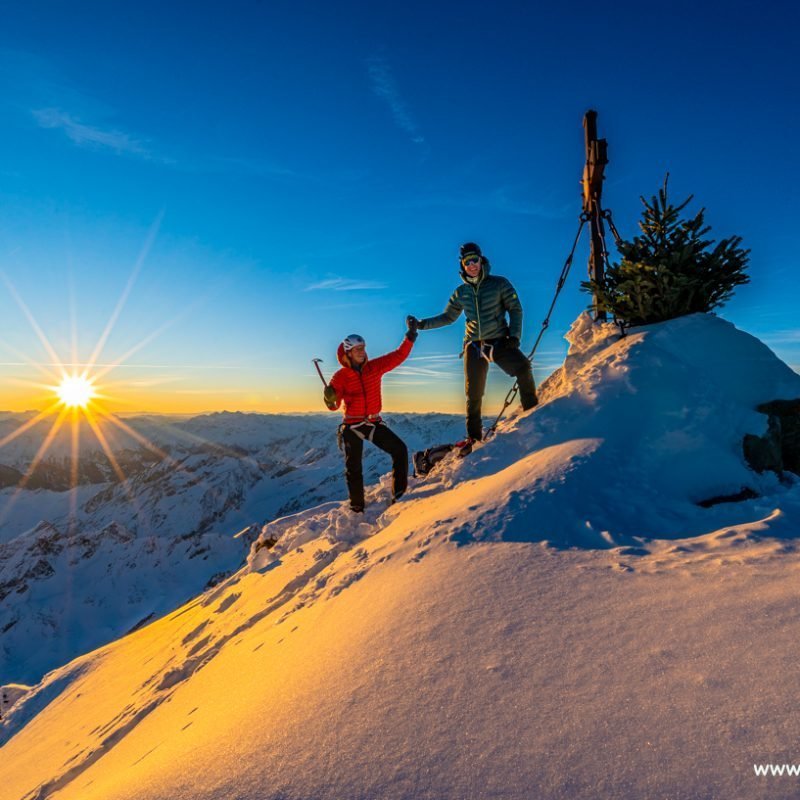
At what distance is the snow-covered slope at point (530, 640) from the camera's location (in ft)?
6.55

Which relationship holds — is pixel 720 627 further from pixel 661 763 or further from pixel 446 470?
pixel 446 470

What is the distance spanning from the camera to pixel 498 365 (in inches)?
312

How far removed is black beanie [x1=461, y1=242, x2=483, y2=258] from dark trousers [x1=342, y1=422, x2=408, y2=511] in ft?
9.70

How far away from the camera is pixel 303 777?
6.90 feet

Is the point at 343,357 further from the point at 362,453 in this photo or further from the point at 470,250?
the point at 470,250

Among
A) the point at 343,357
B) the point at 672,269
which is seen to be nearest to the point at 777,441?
the point at 672,269

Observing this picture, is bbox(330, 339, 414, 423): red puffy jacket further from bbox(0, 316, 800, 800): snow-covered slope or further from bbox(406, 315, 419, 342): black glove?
bbox(0, 316, 800, 800): snow-covered slope

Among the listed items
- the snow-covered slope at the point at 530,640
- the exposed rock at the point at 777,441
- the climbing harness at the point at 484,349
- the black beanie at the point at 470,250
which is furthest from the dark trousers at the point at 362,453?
the exposed rock at the point at 777,441

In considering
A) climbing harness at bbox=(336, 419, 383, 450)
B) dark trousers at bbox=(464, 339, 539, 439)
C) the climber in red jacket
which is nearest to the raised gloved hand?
the climber in red jacket

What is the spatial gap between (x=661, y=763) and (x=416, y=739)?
988mm

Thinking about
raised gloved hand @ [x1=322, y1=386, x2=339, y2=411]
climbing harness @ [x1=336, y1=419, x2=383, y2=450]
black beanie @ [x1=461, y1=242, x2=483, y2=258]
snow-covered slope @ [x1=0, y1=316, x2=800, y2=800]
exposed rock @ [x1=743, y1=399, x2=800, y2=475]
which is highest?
black beanie @ [x1=461, y1=242, x2=483, y2=258]

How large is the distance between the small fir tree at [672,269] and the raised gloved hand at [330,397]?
4.89m

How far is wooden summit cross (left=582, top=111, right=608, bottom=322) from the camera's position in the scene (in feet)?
29.2

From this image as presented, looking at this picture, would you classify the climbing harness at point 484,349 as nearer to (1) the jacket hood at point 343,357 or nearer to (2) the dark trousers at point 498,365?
(2) the dark trousers at point 498,365
